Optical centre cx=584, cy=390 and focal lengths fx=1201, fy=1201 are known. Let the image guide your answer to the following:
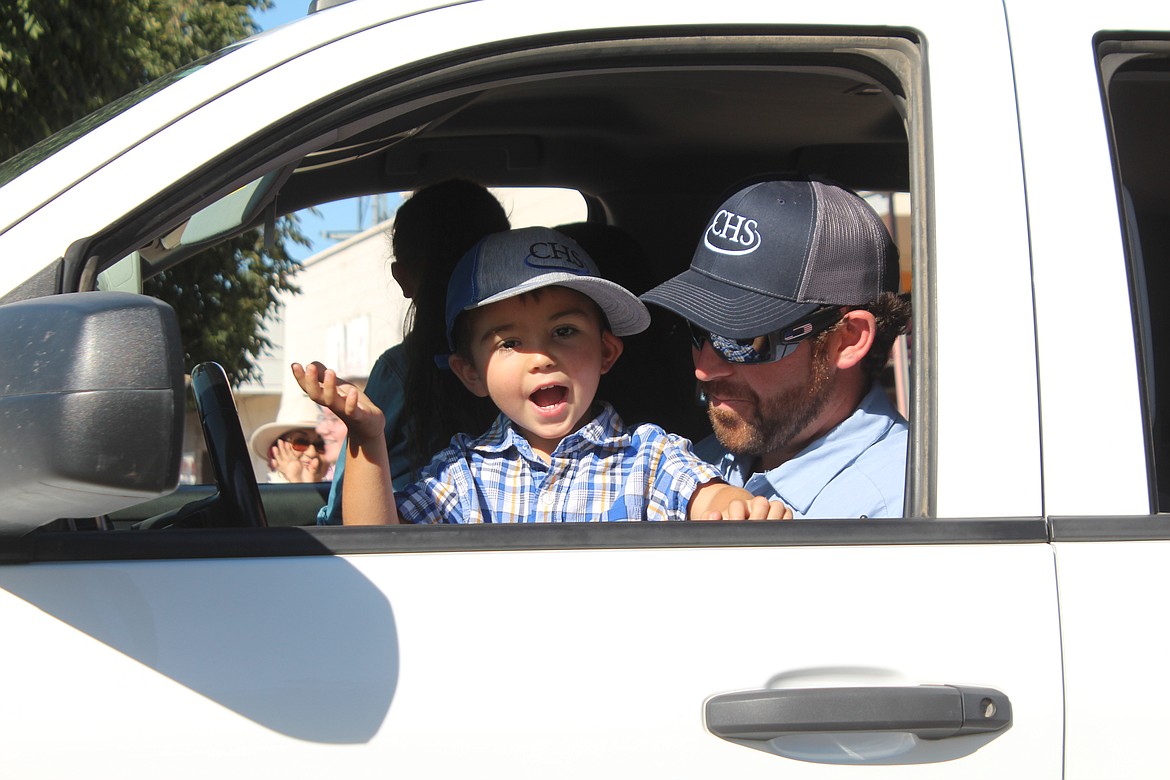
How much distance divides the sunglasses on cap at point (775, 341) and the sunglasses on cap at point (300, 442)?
8.31 feet

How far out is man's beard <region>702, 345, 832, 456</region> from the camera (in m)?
2.15

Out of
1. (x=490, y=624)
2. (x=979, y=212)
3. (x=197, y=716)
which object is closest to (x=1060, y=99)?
(x=979, y=212)

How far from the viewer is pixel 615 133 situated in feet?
9.29

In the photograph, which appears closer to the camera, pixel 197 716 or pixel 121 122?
pixel 197 716

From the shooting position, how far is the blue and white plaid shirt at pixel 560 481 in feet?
6.83

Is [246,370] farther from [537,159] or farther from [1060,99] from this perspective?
[1060,99]

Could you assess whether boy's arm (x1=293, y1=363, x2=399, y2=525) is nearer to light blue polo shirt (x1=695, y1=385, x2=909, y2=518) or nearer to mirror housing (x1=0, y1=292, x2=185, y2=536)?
mirror housing (x1=0, y1=292, x2=185, y2=536)

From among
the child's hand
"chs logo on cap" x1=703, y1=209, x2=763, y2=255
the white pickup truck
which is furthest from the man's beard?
the child's hand

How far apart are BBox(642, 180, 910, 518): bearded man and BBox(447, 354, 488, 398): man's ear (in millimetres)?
379

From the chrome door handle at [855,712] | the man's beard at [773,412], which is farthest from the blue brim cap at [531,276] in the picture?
the chrome door handle at [855,712]

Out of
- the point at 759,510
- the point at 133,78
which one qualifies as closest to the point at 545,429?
the point at 759,510

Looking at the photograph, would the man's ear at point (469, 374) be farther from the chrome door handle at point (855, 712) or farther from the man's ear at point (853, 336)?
the chrome door handle at point (855, 712)

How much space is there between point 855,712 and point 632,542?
0.30 m

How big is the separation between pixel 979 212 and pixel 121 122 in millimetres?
1028
